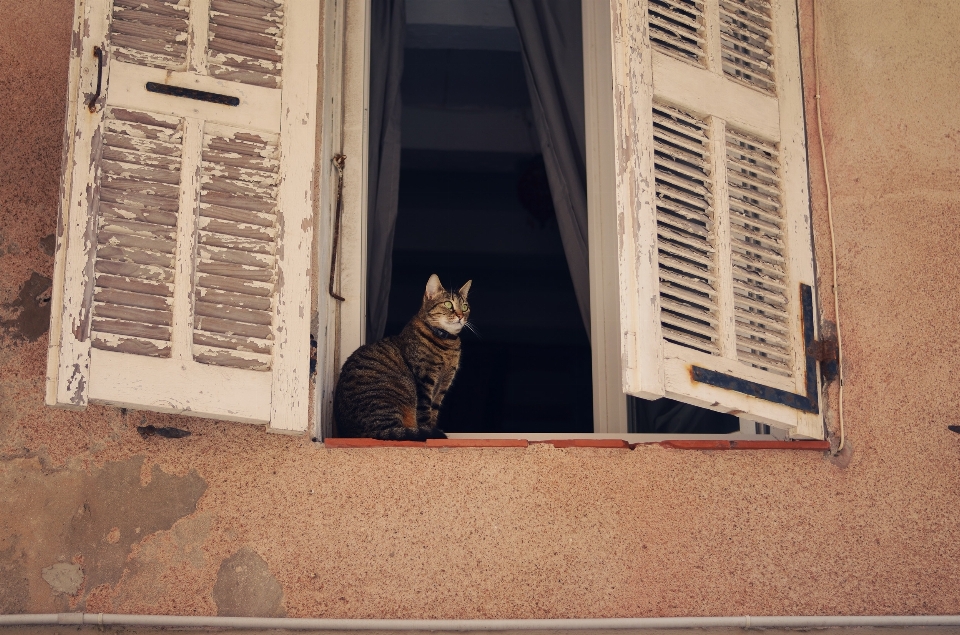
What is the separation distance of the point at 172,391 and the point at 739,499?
5.31 feet

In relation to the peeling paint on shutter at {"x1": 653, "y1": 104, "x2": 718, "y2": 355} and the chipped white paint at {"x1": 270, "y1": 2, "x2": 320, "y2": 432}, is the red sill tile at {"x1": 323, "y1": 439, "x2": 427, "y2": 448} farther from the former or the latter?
the peeling paint on shutter at {"x1": 653, "y1": 104, "x2": 718, "y2": 355}

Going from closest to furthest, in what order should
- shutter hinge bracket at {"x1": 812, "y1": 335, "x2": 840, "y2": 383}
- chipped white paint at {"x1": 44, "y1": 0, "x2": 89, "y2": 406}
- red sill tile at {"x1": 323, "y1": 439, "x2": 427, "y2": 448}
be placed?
1. chipped white paint at {"x1": 44, "y1": 0, "x2": 89, "y2": 406}
2. red sill tile at {"x1": 323, "y1": 439, "x2": 427, "y2": 448}
3. shutter hinge bracket at {"x1": 812, "y1": 335, "x2": 840, "y2": 383}

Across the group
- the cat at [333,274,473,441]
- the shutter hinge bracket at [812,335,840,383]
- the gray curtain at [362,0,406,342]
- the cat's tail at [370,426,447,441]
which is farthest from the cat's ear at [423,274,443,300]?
the shutter hinge bracket at [812,335,840,383]

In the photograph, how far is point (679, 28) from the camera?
2.80 meters

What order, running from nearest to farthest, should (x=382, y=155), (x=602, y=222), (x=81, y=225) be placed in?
1. (x=81, y=225)
2. (x=602, y=222)
3. (x=382, y=155)

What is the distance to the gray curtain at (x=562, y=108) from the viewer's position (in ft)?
11.2

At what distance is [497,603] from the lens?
2.61m

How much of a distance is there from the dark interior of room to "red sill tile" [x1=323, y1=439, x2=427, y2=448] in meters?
1.98

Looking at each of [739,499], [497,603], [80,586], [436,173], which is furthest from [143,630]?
[436,173]

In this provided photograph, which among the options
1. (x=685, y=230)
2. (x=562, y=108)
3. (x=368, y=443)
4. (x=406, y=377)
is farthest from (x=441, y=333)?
(x=685, y=230)

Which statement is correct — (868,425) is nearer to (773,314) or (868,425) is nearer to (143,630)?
(773,314)

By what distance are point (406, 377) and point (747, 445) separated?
1102mm

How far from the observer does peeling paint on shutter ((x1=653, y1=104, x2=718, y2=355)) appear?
256cm

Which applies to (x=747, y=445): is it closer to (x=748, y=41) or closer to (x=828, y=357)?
(x=828, y=357)
